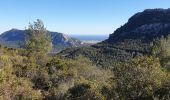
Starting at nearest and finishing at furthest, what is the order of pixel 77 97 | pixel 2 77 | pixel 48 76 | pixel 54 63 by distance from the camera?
pixel 2 77 < pixel 77 97 < pixel 48 76 < pixel 54 63

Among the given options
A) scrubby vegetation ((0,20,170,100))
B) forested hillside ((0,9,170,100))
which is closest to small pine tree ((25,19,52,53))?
forested hillside ((0,9,170,100))

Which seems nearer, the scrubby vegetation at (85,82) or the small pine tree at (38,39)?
the scrubby vegetation at (85,82)

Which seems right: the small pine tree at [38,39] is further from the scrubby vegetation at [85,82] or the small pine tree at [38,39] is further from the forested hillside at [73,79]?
the scrubby vegetation at [85,82]

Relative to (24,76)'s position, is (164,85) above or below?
above

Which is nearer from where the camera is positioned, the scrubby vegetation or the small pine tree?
the scrubby vegetation

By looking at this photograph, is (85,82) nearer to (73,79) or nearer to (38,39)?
(73,79)

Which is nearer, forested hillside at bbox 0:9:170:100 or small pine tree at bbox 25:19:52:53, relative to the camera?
forested hillside at bbox 0:9:170:100

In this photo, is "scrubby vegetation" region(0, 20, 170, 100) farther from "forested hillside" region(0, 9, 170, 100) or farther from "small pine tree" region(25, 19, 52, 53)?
"small pine tree" region(25, 19, 52, 53)

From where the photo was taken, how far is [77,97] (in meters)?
42.4

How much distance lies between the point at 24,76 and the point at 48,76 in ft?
12.1

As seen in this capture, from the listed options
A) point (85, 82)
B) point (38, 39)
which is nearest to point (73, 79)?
point (85, 82)

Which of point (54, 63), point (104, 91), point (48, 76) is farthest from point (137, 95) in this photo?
point (54, 63)

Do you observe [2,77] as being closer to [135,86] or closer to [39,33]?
[135,86]

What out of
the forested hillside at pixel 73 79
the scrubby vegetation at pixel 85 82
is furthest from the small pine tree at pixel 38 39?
the scrubby vegetation at pixel 85 82
